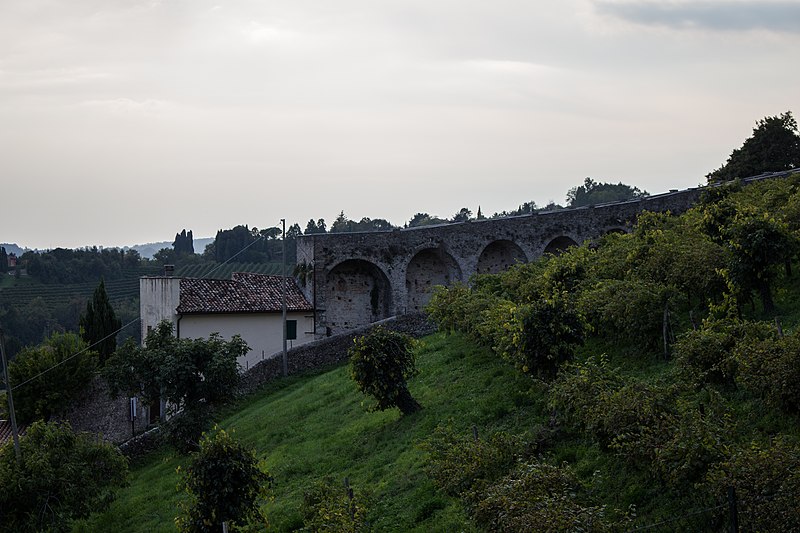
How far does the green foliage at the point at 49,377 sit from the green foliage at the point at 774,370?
24274 mm

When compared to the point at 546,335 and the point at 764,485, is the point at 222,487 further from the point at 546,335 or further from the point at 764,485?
the point at 764,485

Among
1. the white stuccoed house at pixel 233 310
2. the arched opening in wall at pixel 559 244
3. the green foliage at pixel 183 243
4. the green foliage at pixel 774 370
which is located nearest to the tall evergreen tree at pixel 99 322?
the white stuccoed house at pixel 233 310

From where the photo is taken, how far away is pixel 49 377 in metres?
29.4

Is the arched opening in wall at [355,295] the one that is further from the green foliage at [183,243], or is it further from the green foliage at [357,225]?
the green foliage at [183,243]

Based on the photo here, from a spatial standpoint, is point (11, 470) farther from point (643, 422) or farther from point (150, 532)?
point (643, 422)

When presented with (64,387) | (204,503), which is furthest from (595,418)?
(64,387)

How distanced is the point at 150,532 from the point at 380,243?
20.8 meters

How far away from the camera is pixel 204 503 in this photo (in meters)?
13.1

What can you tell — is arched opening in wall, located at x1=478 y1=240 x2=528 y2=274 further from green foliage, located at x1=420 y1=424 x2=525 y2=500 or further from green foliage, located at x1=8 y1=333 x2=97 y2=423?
green foliage, located at x1=420 y1=424 x2=525 y2=500

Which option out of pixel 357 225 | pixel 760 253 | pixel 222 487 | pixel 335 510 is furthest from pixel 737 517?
pixel 357 225

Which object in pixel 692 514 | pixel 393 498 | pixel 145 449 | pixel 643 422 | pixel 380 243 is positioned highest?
pixel 380 243

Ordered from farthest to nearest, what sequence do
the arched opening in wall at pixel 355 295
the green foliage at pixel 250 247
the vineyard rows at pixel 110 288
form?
the green foliage at pixel 250 247 < the vineyard rows at pixel 110 288 < the arched opening in wall at pixel 355 295

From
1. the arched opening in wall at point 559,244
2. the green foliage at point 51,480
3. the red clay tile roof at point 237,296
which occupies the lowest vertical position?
the green foliage at point 51,480

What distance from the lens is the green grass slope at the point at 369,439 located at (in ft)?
44.3
